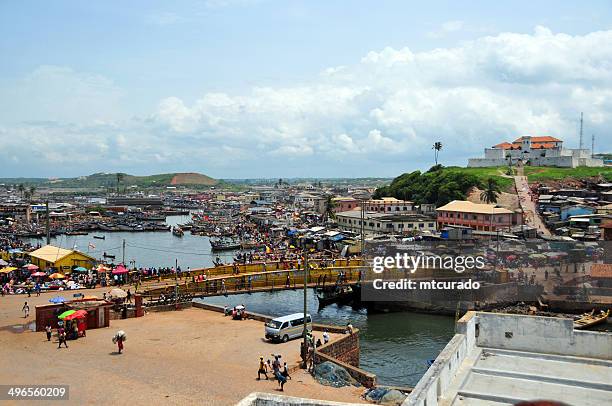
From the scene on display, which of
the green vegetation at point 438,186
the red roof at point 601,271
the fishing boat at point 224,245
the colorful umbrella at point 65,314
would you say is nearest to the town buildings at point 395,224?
the green vegetation at point 438,186

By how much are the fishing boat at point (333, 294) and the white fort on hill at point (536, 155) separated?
9703 centimetres

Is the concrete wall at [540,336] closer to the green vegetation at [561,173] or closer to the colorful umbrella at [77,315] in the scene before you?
the colorful umbrella at [77,315]

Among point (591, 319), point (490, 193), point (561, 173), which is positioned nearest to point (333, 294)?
point (591, 319)

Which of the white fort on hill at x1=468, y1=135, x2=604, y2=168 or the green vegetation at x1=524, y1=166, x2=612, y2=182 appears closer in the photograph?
the green vegetation at x1=524, y1=166, x2=612, y2=182

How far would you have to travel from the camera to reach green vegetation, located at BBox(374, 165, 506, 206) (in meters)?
93.5

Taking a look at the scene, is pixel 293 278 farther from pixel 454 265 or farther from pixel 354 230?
pixel 354 230

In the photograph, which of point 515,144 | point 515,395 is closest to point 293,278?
point 515,395

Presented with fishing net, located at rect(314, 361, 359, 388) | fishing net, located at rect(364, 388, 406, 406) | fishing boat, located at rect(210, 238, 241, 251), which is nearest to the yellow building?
fishing net, located at rect(314, 361, 359, 388)

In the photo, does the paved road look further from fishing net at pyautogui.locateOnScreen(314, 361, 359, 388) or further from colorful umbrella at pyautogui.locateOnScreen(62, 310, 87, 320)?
colorful umbrella at pyautogui.locateOnScreen(62, 310, 87, 320)

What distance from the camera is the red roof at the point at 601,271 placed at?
142 feet

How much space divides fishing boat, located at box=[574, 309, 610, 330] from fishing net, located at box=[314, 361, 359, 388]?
21.1 m

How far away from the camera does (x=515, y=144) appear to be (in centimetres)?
13512

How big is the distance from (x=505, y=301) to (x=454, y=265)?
22.8ft

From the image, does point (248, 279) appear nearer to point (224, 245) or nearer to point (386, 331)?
point (386, 331)
